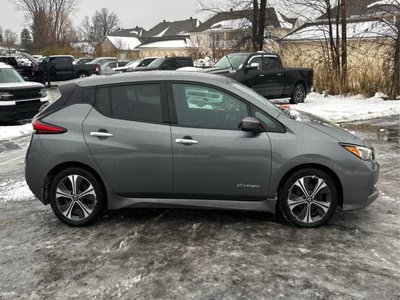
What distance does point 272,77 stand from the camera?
1528 centimetres

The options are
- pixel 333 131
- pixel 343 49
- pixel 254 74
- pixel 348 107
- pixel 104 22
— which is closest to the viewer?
pixel 333 131

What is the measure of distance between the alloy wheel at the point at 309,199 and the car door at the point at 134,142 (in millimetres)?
1308

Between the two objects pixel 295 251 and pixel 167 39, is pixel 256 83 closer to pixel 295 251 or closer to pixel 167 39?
pixel 295 251

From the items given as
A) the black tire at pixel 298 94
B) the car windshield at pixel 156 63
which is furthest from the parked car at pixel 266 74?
the car windshield at pixel 156 63

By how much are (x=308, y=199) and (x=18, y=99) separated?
10.3 metres

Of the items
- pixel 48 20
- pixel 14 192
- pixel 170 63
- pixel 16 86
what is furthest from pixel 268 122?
pixel 48 20

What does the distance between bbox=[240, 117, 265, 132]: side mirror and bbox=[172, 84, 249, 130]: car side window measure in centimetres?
11

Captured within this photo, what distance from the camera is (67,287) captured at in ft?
11.5

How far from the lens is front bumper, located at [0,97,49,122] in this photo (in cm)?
1214

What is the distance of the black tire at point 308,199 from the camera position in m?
4.46

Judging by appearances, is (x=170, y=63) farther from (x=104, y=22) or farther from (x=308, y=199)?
(x=104, y=22)

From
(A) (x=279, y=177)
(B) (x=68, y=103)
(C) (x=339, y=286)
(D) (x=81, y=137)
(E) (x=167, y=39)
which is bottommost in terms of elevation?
(C) (x=339, y=286)

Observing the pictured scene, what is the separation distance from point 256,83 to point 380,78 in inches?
255

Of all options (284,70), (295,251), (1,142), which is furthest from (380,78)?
(295,251)
